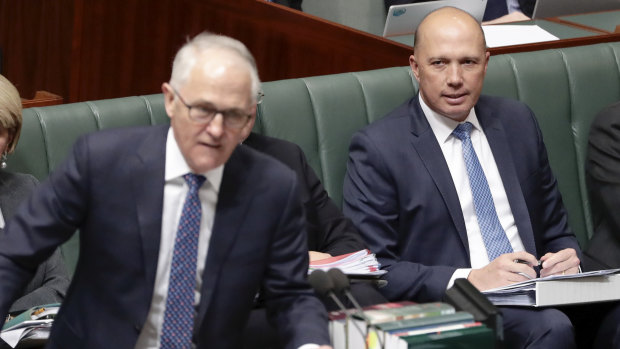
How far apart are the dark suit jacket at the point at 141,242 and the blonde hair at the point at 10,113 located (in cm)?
67

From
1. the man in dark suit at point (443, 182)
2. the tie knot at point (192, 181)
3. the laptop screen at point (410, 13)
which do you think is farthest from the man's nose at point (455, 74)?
the tie knot at point (192, 181)

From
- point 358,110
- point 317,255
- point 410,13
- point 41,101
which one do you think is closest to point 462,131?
point 358,110

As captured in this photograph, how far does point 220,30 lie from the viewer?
4.17m

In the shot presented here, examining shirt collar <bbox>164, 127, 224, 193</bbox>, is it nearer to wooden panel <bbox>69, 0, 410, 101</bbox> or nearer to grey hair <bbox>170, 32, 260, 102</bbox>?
grey hair <bbox>170, 32, 260, 102</bbox>

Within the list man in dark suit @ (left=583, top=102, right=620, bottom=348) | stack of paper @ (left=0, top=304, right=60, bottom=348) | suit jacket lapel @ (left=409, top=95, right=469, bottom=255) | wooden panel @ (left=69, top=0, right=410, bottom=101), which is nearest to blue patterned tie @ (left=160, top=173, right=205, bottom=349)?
stack of paper @ (left=0, top=304, right=60, bottom=348)

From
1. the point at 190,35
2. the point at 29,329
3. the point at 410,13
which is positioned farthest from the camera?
the point at 190,35

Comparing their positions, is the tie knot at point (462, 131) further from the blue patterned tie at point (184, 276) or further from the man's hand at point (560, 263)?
the blue patterned tie at point (184, 276)

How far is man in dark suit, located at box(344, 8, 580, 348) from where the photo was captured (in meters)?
2.96

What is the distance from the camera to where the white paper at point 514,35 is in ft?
13.1

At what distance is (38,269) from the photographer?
8.98ft

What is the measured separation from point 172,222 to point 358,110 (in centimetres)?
130

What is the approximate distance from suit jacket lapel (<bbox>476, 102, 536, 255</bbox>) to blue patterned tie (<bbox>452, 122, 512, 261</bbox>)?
2.4 inches

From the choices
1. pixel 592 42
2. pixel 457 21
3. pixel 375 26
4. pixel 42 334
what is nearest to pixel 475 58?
pixel 457 21

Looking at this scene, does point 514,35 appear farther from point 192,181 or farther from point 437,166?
point 192,181
